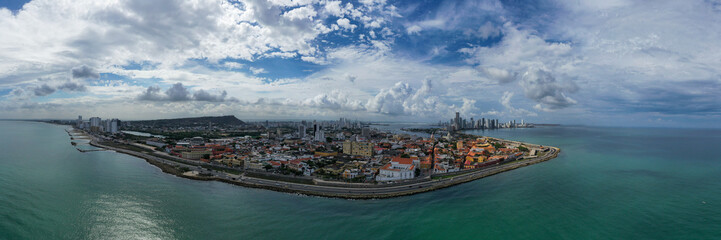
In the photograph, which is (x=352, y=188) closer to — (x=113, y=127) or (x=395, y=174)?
(x=395, y=174)

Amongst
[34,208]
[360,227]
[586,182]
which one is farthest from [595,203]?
[34,208]

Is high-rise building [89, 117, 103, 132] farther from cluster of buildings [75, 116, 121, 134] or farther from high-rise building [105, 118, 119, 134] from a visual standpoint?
high-rise building [105, 118, 119, 134]

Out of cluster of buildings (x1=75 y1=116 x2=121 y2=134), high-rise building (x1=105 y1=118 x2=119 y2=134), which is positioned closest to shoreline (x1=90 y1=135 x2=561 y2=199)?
high-rise building (x1=105 y1=118 x2=119 y2=134)

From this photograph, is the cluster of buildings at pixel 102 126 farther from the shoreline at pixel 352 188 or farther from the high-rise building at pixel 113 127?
the shoreline at pixel 352 188

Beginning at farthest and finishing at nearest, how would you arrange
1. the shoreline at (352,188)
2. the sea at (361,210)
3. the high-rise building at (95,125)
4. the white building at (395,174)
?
the high-rise building at (95,125)
the white building at (395,174)
the shoreline at (352,188)
the sea at (361,210)

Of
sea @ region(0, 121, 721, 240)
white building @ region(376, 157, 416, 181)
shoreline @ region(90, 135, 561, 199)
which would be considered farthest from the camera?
white building @ region(376, 157, 416, 181)

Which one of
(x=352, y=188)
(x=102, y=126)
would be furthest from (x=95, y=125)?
(x=352, y=188)

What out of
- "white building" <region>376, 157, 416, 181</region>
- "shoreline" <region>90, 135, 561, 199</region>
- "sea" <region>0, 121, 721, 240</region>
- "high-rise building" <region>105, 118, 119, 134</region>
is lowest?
"sea" <region>0, 121, 721, 240</region>

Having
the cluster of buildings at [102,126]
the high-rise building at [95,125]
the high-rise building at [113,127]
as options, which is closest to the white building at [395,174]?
the cluster of buildings at [102,126]

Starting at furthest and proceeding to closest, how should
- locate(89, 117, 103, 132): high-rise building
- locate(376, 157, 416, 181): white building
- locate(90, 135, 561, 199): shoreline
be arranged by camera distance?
locate(89, 117, 103, 132): high-rise building, locate(376, 157, 416, 181): white building, locate(90, 135, 561, 199): shoreline
